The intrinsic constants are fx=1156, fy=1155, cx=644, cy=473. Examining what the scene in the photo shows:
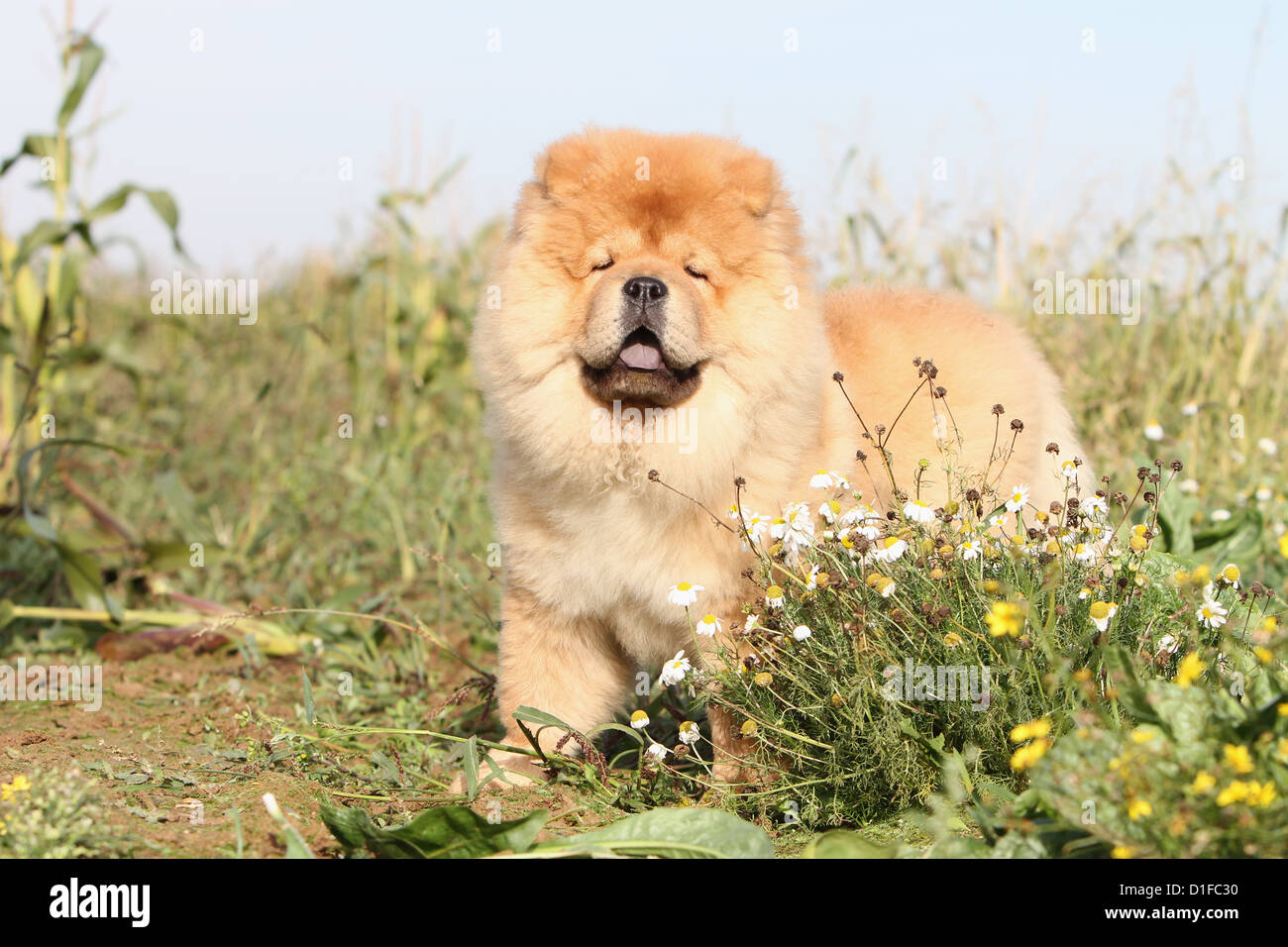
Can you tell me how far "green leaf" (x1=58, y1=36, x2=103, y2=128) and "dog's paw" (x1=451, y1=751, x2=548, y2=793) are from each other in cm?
306

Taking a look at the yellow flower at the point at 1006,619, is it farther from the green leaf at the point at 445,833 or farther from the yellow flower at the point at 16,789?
the yellow flower at the point at 16,789

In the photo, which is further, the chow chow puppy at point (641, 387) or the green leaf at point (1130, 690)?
the chow chow puppy at point (641, 387)

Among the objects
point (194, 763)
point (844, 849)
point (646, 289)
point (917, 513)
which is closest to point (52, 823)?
point (194, 763)

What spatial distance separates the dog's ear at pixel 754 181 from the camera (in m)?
2.98

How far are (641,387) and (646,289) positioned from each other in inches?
9.9

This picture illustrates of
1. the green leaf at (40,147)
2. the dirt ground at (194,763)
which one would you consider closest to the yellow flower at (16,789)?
the dirt ground at (194,763)

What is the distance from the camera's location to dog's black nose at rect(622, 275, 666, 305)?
9.00ft

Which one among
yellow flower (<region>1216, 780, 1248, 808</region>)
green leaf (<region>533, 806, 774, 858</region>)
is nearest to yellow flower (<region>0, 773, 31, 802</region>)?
green leaf (<region>533, 806, 774, 858</region>)

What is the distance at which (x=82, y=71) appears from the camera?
440 cm

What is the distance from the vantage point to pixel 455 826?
2320mm

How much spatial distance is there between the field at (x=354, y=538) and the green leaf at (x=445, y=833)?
29 millimetres
